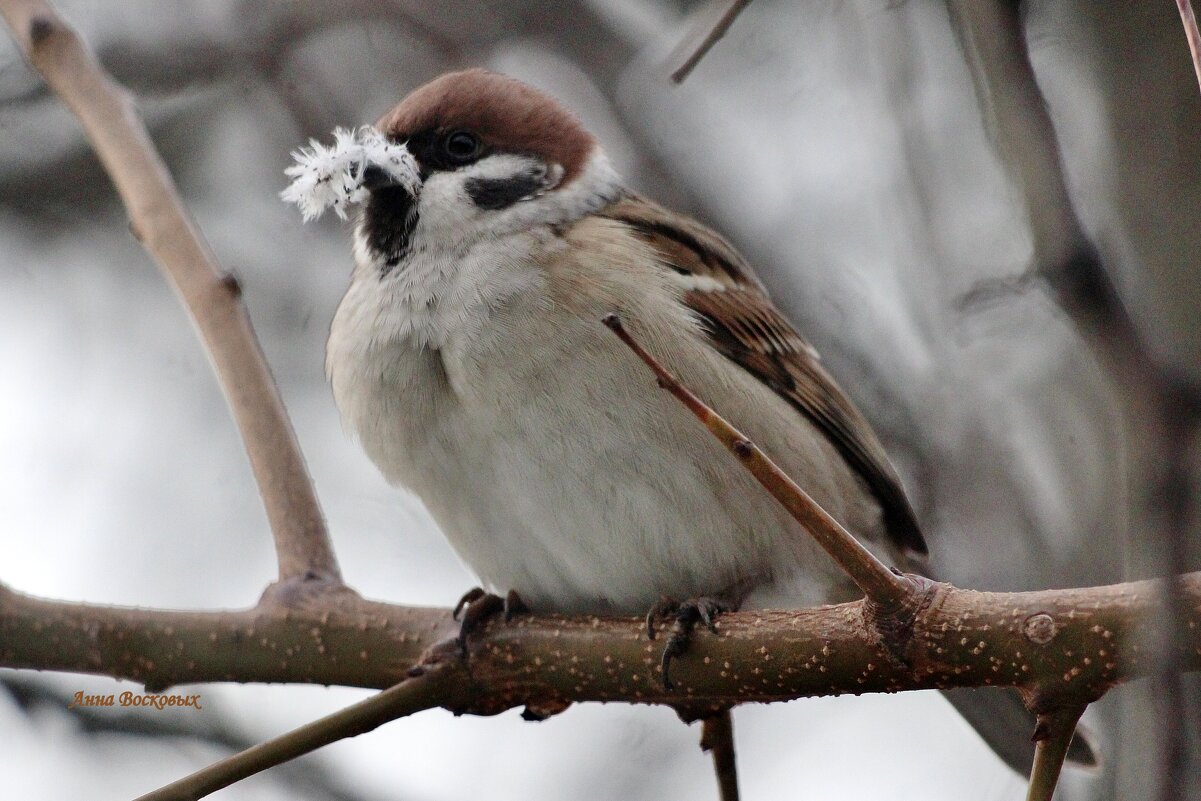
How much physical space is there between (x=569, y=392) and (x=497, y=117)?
1044mm

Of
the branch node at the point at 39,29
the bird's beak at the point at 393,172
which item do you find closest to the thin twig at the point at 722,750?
the bird's beak at the point at 393,172

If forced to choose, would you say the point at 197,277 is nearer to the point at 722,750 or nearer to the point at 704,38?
the point at 704,38

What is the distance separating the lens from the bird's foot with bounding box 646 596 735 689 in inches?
94.3

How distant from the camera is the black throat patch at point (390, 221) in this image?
137 inches

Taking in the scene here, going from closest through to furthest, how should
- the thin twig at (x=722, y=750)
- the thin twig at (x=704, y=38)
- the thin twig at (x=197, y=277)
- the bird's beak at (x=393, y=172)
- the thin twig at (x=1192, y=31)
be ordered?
1. the thin twig at (x=1192, y=31)
2. the thin twig at (x=704, y=38)
3. the thin twig at (x=722, y=750)
4. the thin twig at (x=197, y=277)
5. the bird's beak at (x=393, y=172)

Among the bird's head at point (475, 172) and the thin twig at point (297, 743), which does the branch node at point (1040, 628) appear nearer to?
the thin twig at point (297, 743)

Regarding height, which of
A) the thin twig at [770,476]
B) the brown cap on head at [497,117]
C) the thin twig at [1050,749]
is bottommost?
the thin twig at [1050,749]

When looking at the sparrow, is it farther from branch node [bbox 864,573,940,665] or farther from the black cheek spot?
branch node [bbox 864,573,940,665]

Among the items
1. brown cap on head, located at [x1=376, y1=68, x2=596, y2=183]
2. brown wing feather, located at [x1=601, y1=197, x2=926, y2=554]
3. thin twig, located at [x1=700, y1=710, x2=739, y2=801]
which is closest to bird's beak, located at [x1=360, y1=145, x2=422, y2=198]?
brown cap on head, located at [x1=376, y1=68, x2=596, y2=183]

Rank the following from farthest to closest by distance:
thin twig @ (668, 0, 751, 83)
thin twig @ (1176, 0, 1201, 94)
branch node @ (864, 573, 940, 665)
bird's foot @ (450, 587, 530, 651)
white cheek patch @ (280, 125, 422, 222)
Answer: white cheek patch @ (280, 125, 422, 222), bird's foot @ (450, 587, 530, 651), thin twig @ (668, 0, 751, 83), branch node @ (864, 573, 940, 665), thin twig @ (1176, 0, 1201, 94)

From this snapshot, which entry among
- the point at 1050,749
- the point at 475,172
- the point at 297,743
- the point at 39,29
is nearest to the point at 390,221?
the point at 475,172

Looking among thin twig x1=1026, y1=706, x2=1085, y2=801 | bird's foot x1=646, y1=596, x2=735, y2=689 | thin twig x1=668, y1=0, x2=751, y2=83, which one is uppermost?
thin twig x1=668, y1=0, x2=751, y2=83

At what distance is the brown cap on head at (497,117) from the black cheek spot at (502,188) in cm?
10

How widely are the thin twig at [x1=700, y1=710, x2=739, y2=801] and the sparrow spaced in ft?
1.74
